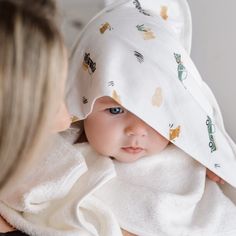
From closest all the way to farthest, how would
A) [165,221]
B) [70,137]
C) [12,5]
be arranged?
[12,5] → [165,221] → [70,137]

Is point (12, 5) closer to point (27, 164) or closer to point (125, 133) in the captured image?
point (27, 164)

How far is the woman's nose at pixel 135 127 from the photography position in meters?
0.96

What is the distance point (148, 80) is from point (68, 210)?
0.30 m

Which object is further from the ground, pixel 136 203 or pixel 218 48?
pixel 218 48

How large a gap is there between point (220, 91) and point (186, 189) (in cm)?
29

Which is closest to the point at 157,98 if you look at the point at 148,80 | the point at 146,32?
the point at 148,80

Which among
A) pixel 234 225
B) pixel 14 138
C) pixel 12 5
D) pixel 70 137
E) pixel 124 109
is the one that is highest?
pixel 12 5

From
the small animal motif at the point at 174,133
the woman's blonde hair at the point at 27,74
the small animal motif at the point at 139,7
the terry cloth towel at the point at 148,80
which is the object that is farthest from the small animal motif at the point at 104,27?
the woman's blonde hair at the point at 27,74

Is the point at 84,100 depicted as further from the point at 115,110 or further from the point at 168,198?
the point at 168,198

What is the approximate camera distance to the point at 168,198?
98cm

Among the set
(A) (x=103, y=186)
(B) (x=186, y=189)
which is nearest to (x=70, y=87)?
(A) (x=103, y=186)

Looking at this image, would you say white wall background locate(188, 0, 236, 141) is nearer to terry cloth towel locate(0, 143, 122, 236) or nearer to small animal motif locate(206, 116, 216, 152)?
small animal motif locate(206, 116, 216, 152)

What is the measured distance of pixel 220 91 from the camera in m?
1.20

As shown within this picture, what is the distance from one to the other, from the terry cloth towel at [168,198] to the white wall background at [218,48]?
0.21 meters
